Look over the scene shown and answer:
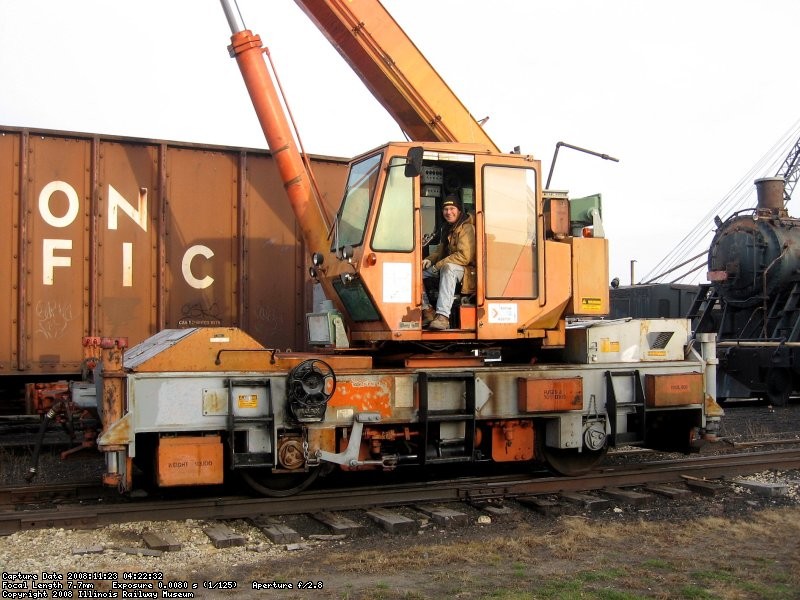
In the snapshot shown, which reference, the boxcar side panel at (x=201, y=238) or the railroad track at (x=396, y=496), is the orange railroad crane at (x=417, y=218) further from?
the boxcar side panel at (x=201, y=238)

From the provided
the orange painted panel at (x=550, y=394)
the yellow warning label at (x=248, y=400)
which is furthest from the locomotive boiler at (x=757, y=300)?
the yellow warning label at (x=248, y=400)

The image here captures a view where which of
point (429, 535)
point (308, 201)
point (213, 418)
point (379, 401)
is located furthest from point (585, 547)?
point (308, 201)

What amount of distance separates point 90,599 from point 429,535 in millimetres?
2685

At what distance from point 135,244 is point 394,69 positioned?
3971 mm

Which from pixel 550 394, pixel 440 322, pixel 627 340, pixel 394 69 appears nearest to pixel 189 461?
pixel 440 322

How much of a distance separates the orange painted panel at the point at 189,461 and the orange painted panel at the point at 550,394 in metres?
2.84

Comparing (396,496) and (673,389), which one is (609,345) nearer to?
(673,389)

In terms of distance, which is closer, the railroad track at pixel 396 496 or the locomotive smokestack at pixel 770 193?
the railroad track at pixel 396 496

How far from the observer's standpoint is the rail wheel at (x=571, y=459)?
8.30m

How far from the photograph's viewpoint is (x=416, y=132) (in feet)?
29.1

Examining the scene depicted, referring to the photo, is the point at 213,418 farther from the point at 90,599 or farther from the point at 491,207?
the point at 491,207

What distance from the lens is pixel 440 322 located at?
7.36 meters

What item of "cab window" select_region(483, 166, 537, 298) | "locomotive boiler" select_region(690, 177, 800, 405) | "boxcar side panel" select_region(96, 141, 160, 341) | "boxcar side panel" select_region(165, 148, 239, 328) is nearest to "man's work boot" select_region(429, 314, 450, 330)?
Answer: "cab window" select_region(483, 166, 537, 298)

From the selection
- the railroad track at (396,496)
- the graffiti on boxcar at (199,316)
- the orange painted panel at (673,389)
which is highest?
the graffiti on boxcar at (199,316)
